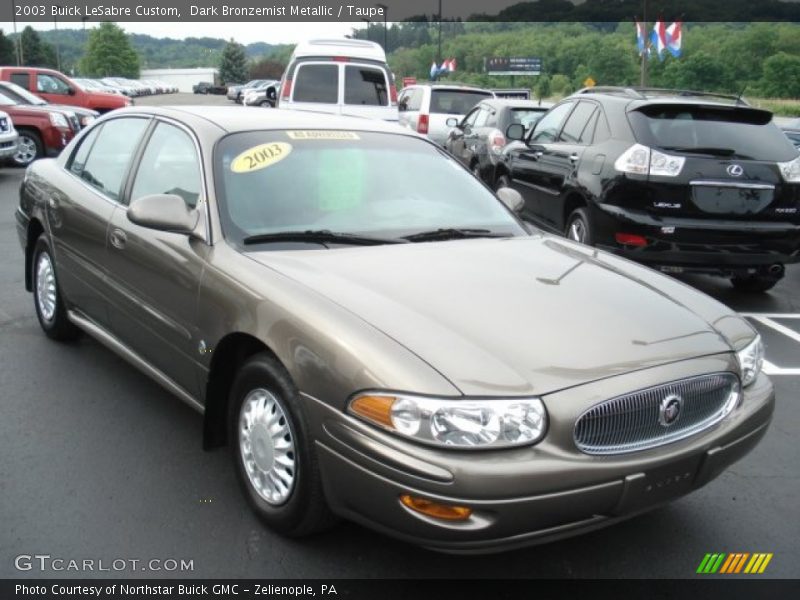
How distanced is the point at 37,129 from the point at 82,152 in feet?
39.8

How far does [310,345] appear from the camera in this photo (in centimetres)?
270

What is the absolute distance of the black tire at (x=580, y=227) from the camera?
6.63m

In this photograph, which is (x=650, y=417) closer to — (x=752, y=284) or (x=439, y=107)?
(x=752, y=284)

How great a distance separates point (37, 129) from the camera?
15.7 metres

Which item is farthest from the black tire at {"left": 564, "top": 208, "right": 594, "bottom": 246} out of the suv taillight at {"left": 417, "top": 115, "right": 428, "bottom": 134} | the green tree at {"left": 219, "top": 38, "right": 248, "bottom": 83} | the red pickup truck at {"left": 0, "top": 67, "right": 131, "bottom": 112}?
the green tree at {"left": 219, "top": 38, "right": 248, "bottom": 83}

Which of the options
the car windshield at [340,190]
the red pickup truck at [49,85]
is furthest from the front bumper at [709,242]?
the red pickup truck at [49,85]

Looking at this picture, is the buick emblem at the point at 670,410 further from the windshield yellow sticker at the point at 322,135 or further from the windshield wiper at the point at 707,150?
the windshield wiper at the point at 707,150

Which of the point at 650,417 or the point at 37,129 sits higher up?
the point at 650,417

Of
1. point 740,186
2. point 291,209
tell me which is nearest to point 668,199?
point 740,186

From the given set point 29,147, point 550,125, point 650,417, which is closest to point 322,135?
point 650,417

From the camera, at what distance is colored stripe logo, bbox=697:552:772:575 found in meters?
2.93

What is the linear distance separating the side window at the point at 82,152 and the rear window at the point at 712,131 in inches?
159

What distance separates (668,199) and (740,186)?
554 millimetres

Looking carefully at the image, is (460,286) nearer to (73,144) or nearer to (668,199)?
(73,144)
